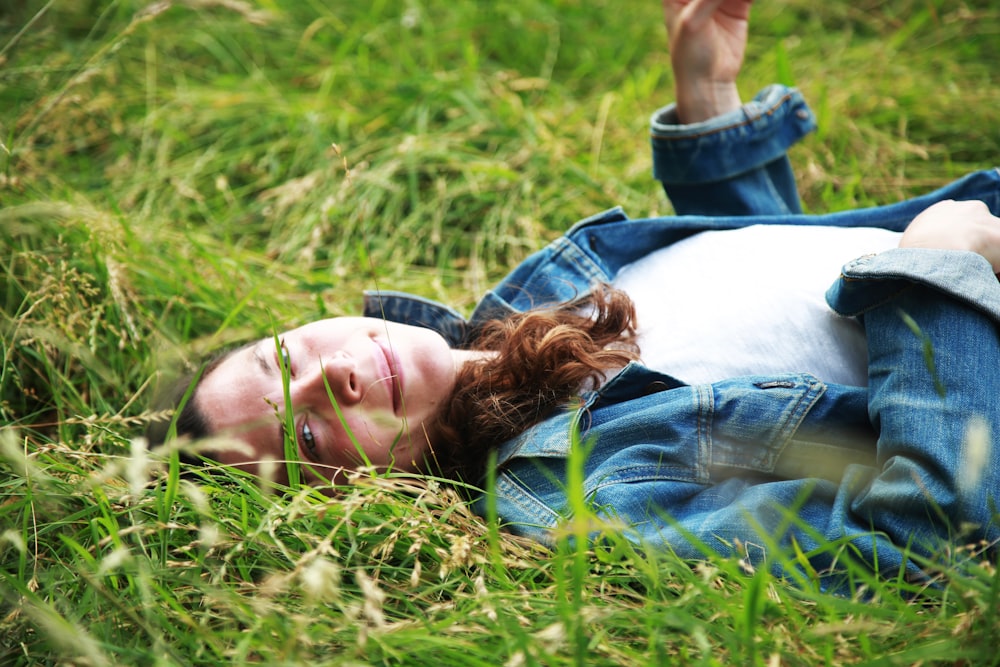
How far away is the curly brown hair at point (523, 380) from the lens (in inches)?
64.1

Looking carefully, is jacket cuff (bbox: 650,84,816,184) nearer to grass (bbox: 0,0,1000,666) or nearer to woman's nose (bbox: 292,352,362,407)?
grass (bbox: 0,0,1000,666)

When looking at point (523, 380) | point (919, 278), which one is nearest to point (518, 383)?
point (523, 380)

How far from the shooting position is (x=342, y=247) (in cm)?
243

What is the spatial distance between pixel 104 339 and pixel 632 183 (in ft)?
5.62

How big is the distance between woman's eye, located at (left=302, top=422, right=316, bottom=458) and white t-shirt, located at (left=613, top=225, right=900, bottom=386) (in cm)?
71

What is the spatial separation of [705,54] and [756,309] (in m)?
0.83

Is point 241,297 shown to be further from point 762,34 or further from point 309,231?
point 762,34

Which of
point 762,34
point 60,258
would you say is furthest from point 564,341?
point 762,34

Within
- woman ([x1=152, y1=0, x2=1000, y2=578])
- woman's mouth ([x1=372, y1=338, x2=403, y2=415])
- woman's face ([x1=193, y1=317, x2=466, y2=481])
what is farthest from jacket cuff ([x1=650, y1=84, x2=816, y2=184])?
woman's mouth ([x1=372, y1=338, x2=403, y2=415])

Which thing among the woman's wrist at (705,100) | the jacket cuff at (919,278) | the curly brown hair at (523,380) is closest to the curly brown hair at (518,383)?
the curly brown hair at (523,380)

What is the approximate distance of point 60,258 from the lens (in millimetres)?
1964

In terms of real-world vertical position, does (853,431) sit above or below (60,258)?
below

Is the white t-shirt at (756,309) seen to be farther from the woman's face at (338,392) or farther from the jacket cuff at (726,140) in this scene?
the woman's face at (338,392)

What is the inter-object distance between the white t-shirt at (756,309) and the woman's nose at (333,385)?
612 mm
